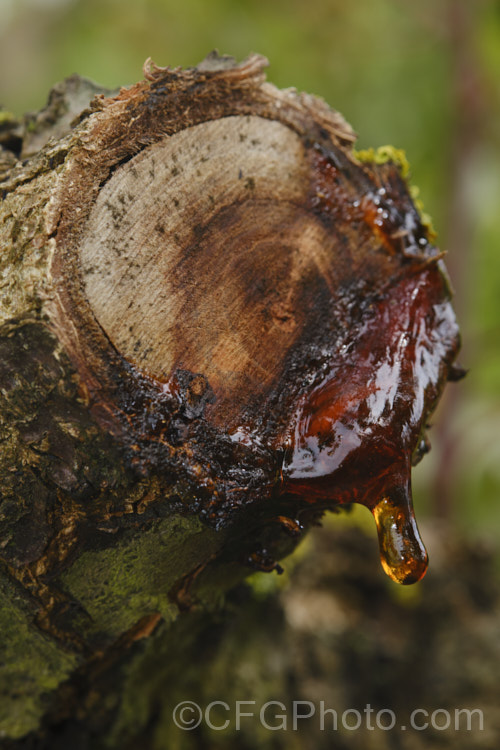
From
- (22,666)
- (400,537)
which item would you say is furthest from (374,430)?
(22,666)

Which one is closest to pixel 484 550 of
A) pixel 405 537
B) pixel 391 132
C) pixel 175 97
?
pixel 405 537

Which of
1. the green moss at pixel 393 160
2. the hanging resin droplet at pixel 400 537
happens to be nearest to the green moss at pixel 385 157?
the green moss at pixel 393 160

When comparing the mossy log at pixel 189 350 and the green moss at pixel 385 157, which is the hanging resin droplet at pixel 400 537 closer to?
the mossy log at pixel 189 350

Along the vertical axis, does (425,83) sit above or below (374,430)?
above

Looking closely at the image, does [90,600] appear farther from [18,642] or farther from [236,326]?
[236,326]

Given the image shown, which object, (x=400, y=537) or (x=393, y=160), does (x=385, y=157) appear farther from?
(x=400, y=537)

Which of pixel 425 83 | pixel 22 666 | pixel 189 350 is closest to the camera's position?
pixel 189 350
